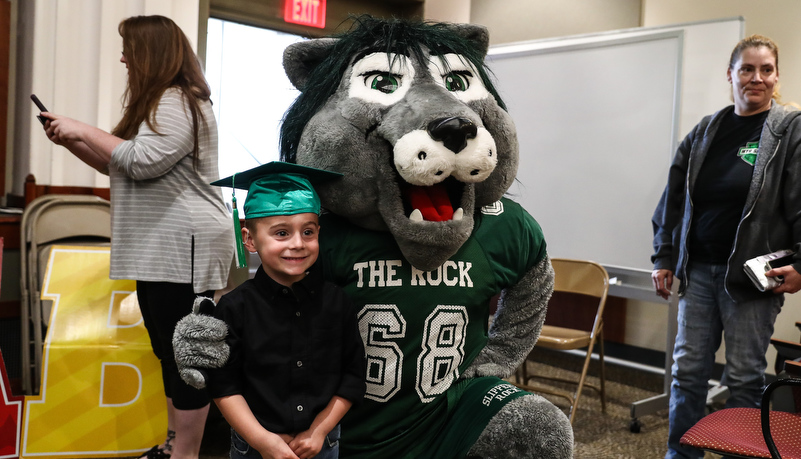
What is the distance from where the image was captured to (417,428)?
1.46m

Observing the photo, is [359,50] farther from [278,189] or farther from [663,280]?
[663,280]

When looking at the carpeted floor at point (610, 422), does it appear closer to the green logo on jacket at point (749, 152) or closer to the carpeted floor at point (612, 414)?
the carpeted floor at point (612, 414)

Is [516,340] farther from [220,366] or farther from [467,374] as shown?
[220,366]

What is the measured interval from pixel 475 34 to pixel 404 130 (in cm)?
46

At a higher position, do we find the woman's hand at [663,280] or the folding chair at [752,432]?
the woman's hand at [663,280]

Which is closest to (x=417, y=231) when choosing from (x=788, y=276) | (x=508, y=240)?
(x=508, y=240)

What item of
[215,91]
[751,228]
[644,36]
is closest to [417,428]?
[751,228]

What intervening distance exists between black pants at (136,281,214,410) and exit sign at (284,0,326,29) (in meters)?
2.97

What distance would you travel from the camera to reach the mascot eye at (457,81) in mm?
1482

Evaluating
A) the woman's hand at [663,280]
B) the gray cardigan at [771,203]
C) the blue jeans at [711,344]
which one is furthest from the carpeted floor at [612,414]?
the gray cardigan at [771,203]

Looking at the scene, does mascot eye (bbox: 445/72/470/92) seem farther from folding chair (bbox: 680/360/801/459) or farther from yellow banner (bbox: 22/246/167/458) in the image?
yellow banner (bbox: 22/246/167/458)

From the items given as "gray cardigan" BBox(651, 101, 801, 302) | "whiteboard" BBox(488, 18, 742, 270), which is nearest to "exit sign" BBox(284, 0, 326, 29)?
"whiteboard" BBox(488, 18, 742, 270)

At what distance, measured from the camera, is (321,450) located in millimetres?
1347

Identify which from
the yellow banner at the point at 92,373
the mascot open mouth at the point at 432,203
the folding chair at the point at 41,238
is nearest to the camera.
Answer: the mascot open mouth at the point at 432,203
